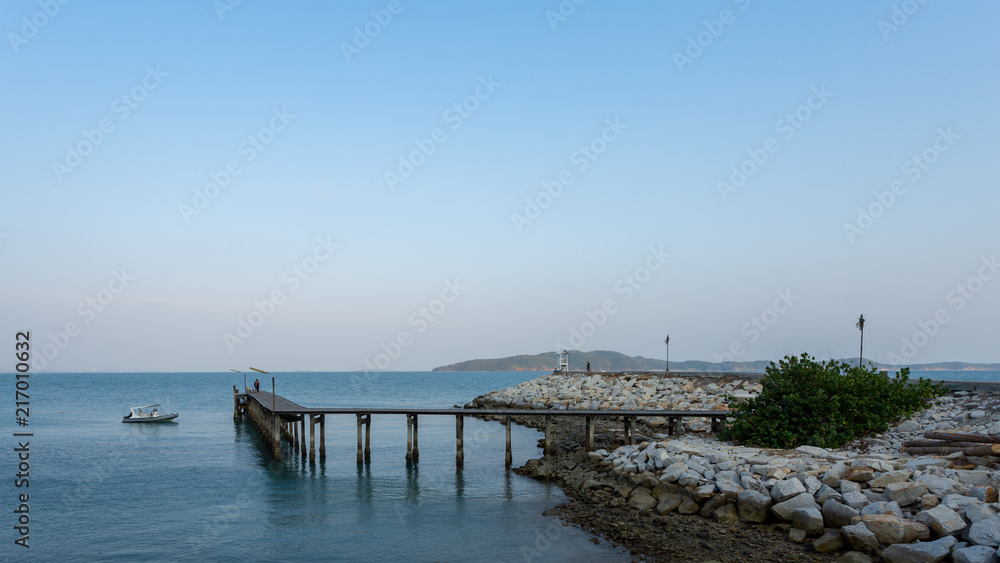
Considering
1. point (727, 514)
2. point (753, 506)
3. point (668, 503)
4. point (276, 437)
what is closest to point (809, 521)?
point (753, 506)

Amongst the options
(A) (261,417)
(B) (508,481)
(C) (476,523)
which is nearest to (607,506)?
(C) (476,523)

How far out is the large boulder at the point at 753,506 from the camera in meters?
15.6

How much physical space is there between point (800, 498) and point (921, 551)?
319cm

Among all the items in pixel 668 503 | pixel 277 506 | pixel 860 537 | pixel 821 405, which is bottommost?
pixel 277 506

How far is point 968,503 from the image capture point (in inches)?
522

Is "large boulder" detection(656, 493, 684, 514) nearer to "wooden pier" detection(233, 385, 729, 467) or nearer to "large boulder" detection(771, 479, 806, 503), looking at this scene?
"large boulder" detection(771, 479, 806, 503)

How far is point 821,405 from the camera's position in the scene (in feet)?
69.2

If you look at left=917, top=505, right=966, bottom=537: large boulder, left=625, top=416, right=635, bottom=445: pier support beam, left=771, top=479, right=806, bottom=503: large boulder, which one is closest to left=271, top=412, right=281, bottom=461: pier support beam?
left=625, top=416, right=635, bottom=445: pier support beam

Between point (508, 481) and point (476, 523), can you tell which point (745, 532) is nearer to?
point (476, 523)

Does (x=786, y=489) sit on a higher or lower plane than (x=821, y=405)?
lower

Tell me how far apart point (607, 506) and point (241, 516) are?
11116 mm

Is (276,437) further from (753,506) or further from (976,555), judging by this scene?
(976,555)

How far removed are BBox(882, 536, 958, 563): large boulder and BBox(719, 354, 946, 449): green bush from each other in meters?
8.19

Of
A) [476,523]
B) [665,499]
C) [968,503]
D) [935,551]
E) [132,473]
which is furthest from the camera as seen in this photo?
[132,473]
